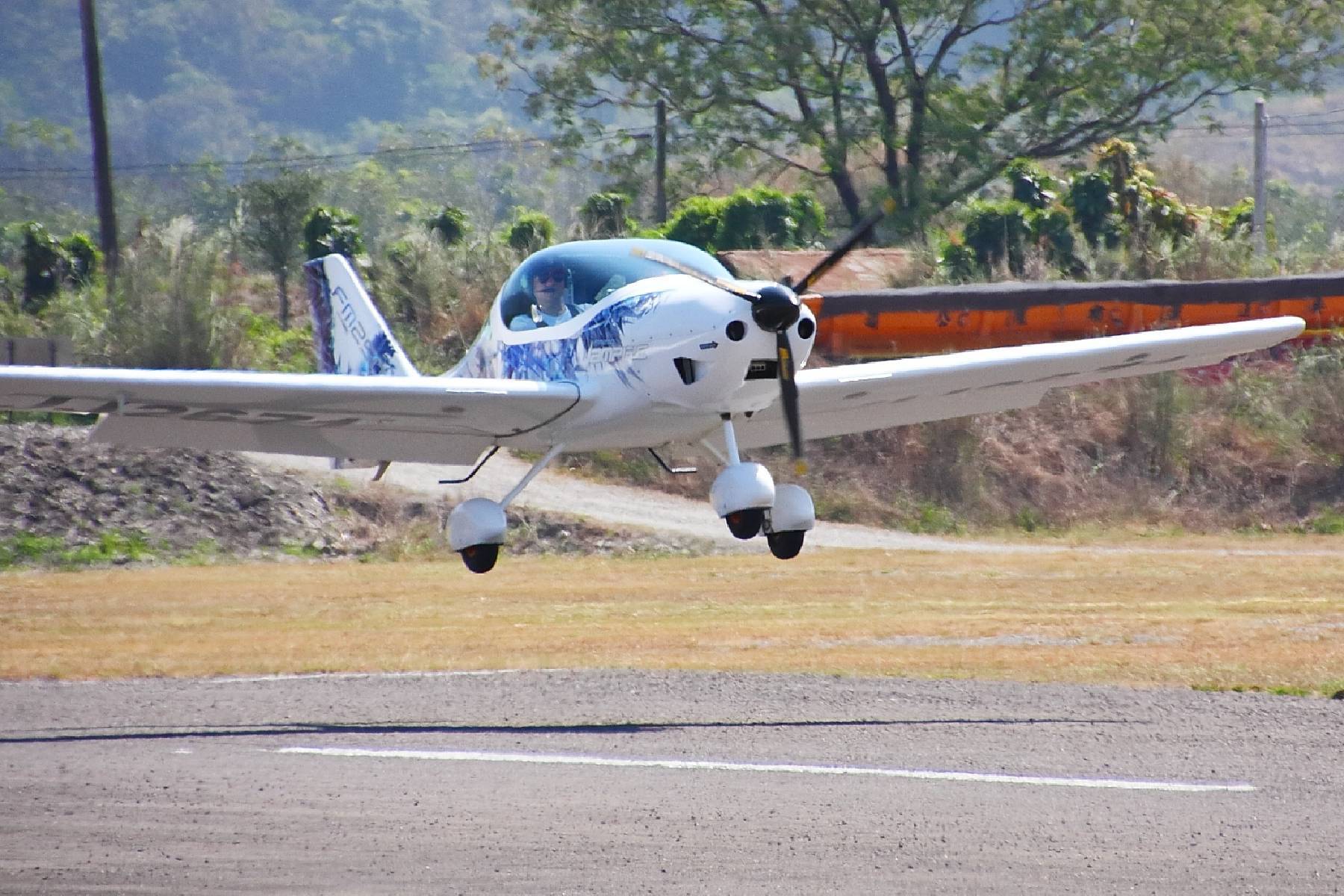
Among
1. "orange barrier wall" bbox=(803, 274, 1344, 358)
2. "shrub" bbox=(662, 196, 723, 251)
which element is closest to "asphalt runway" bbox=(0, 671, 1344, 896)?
"orange barrier wall" bbox=(803, 274, 1344, 358)

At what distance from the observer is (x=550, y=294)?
1500 centimetres

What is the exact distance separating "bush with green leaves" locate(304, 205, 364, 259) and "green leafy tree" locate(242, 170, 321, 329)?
0.39m

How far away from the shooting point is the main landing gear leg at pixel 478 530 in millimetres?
14516

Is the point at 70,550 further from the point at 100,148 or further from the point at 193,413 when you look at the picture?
the point at 100,148

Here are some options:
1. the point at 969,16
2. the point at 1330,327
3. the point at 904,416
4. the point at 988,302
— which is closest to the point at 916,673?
the point at 904,416

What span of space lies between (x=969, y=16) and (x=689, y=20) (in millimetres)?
8343

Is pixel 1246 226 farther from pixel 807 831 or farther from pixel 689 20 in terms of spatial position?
pixel 807 831

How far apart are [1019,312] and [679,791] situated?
21.3 meters

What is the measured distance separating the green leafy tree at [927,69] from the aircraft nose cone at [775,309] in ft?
117

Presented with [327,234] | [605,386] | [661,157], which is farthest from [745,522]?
[661,157]

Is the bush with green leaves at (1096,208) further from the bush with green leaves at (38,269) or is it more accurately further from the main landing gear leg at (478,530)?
the main landing gear leg at (478,530)

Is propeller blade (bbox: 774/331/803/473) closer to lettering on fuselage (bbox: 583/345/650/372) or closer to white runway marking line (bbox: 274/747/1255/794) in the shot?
lettering on fuselage (bbox: 583/345/650/372)

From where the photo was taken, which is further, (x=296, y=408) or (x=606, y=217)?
(x=606, y=217)

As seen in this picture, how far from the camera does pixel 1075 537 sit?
29.2 m
